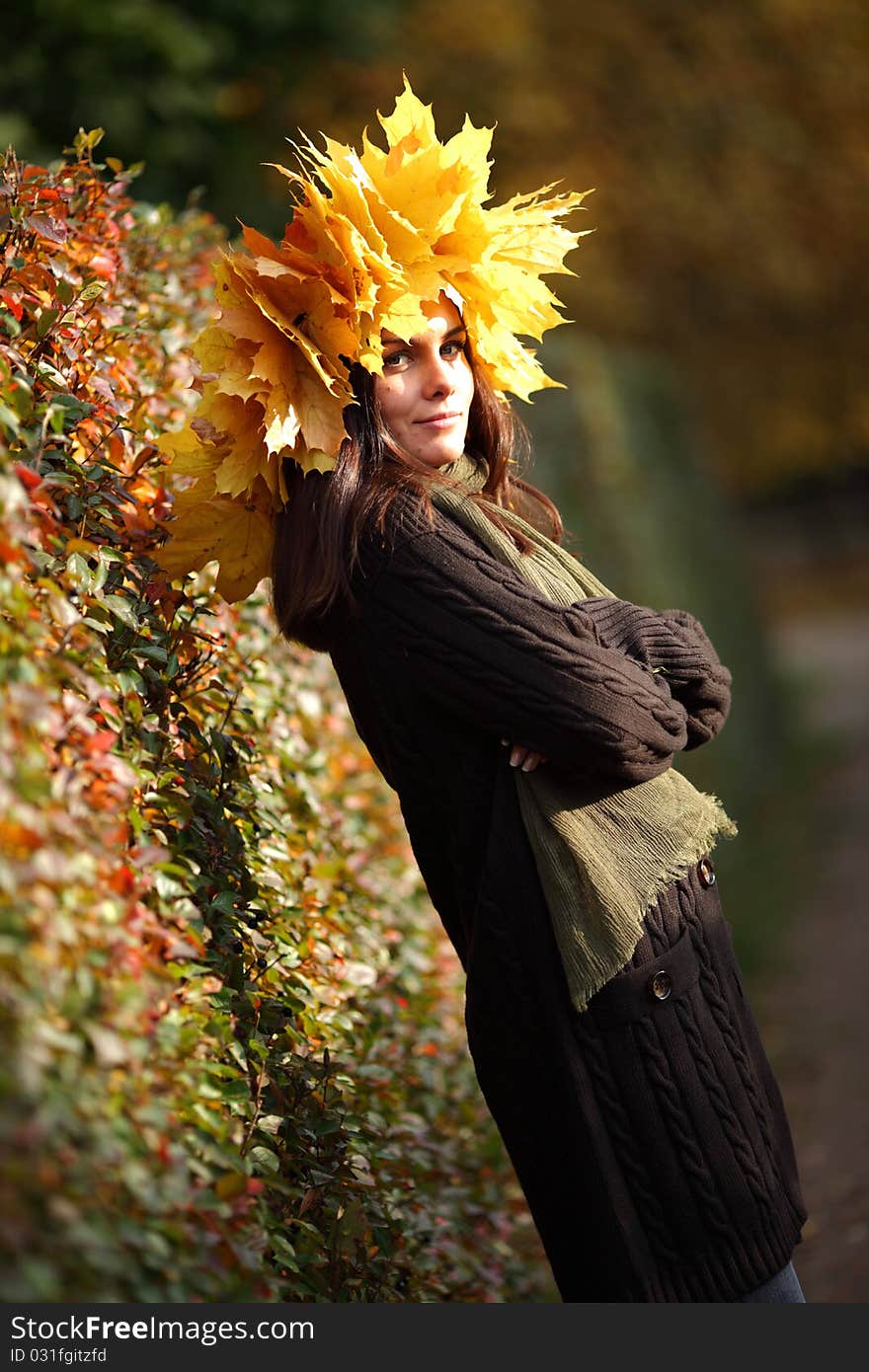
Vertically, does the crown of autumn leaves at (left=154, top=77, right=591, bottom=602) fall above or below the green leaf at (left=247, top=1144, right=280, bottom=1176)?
above

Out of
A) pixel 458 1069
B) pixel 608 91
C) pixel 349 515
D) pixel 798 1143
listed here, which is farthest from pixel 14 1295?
pixel 608 91

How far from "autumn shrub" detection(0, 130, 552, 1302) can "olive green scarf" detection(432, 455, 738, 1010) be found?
553mm

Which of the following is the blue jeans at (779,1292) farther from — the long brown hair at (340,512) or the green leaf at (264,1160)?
the long brown hair at (340,512)

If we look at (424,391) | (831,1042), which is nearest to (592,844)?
(424,391)

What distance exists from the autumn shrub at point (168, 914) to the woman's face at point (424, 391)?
1.50ft

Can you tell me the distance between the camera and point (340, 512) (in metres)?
2.52

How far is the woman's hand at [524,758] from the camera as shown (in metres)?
2.51

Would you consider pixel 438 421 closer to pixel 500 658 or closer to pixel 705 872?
pixel 500 658

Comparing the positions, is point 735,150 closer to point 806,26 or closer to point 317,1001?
point 806,26

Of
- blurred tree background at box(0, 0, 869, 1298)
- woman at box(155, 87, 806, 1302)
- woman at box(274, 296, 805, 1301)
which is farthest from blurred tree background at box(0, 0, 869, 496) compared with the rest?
woman at box(274, 296, 805, 1301)

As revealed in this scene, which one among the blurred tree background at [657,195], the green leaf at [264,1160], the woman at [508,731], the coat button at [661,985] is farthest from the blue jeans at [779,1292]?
the blurred tree background at [657,195]

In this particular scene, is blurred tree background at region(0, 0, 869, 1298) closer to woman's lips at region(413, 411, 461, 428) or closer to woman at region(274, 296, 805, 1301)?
woman's lips at region(413, 411, 461, 428)

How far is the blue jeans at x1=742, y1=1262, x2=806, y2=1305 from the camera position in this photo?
2.65 metres

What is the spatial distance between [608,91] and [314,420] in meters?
17.8
